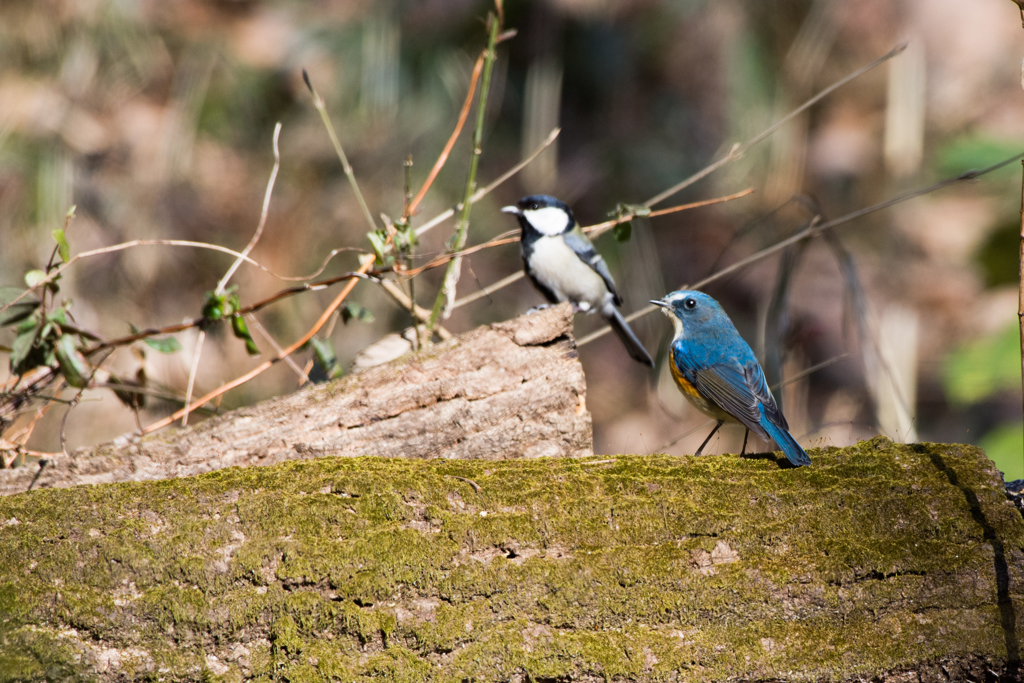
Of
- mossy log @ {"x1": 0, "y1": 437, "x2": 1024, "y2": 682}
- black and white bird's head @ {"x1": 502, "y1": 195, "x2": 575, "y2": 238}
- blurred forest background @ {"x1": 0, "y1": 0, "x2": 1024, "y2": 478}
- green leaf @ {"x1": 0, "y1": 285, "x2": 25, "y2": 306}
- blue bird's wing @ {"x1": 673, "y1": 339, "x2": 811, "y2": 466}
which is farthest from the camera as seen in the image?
blurred forest background @ {"x1": 0, "y1": 0, "x2": 1024, "y2": 478}

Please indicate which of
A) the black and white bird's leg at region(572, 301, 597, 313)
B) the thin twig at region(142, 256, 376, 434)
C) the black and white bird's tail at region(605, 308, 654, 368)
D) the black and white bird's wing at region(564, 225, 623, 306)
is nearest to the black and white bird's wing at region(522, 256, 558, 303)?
the black and white bird's leg at region(572, 301, 597, 313)

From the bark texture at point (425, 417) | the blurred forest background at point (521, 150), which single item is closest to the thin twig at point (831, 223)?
the bark texture at point (425, 417)

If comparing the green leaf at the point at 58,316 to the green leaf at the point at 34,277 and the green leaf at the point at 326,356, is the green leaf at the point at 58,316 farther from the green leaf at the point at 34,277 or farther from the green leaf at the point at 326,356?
the green leaf at the point at 326,356

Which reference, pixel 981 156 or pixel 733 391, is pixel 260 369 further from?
→ pixel 981 156

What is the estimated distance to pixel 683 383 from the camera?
10.2ft

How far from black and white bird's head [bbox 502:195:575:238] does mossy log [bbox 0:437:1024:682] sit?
2458mm

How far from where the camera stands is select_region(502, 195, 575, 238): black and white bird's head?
420 cm

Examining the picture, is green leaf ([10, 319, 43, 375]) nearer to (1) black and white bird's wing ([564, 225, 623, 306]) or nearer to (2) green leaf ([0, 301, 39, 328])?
(2) green leaf ([0, 301, 39, 328])

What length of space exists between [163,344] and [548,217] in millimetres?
2067

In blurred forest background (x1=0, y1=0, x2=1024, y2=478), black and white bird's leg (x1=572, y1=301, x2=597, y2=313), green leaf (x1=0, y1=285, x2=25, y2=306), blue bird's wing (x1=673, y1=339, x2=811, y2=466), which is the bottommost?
blue bird's wing (x1=673, y1=339, x2=811, y2=466)

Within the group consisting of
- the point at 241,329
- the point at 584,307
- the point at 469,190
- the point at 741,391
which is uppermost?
the point at 584,307

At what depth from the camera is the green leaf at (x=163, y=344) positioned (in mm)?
3076

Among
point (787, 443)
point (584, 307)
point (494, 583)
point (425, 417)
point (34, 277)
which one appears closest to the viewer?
point (494, 583)

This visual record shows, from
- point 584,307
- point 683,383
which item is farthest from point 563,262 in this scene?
point 683,383
